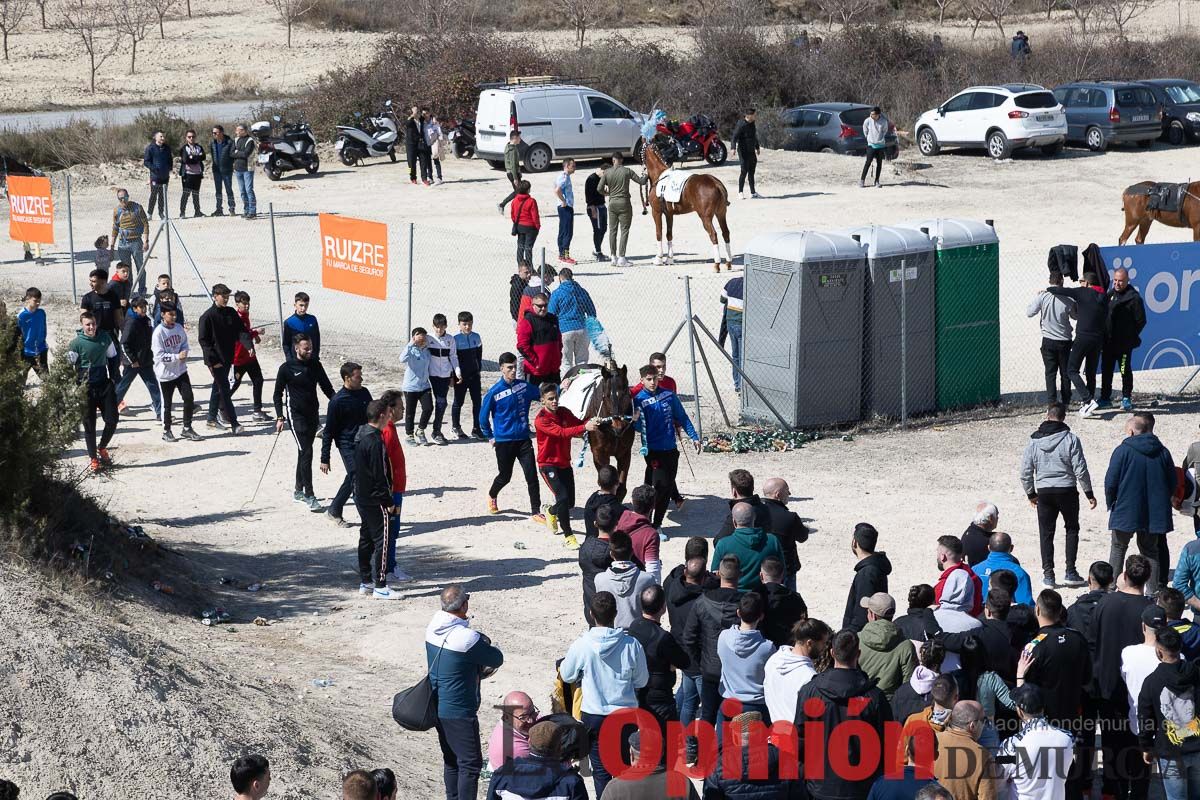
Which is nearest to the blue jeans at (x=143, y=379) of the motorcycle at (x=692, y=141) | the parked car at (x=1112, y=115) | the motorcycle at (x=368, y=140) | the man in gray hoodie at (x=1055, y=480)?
the man in gray hoodie at (x=1055, y=480)

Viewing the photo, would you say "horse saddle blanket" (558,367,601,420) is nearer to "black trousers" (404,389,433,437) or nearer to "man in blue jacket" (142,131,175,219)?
"black trousers" (404,389,433,437)

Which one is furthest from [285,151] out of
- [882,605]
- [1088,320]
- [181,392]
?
[882,605]

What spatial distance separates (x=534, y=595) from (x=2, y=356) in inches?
172

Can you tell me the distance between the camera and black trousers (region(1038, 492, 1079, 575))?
1100 cm

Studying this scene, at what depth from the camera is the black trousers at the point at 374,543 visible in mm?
10883

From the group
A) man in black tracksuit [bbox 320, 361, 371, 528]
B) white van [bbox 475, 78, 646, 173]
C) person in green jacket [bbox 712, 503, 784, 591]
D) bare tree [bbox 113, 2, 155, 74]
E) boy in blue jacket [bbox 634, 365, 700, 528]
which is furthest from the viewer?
bare tree [bbox 113, 2, 155, 74]

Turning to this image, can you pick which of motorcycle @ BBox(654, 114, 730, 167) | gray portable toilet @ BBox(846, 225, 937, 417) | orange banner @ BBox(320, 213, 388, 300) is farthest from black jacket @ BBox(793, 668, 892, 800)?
motorcycle @ BBox(654, 114, 730, 167)

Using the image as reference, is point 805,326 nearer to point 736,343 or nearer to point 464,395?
point 736,343

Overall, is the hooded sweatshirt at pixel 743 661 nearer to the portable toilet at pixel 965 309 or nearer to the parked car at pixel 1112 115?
the portable toilet at pixel 965 309

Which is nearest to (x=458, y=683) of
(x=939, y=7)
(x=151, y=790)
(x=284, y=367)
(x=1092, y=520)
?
(x=151, y=790)

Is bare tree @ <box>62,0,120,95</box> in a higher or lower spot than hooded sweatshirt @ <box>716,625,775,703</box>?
higher

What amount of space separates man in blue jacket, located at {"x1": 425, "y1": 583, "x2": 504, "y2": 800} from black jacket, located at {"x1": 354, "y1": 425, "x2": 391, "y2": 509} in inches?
133

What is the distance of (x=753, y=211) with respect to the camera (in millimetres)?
27578

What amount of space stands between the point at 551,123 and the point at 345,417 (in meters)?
20.7
